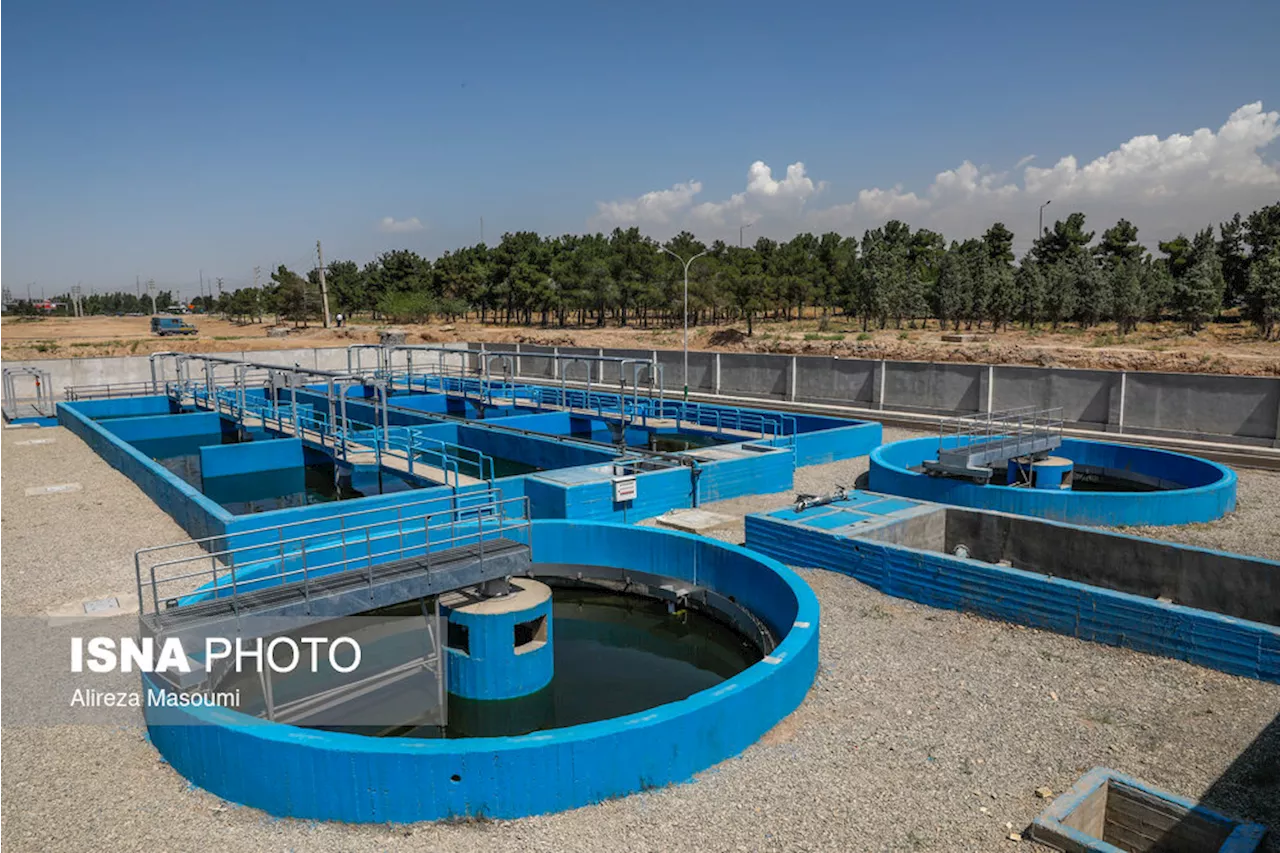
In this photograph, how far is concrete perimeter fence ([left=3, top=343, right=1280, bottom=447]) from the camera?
27.8 meters

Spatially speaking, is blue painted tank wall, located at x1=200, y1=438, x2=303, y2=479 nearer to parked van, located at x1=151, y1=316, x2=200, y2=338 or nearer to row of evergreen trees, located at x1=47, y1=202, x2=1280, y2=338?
row of evergreen trees, located at x1=47, y1=202, x2=1280, y2=338

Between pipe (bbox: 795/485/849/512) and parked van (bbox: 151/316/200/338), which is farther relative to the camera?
parked van (bbox: 151/316/200/338)

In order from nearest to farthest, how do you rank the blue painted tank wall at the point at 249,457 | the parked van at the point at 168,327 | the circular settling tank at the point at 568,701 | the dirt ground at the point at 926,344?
the circular settling tank at the point at 568,701 → the blue painted tank wall at the point at 249,457 → the dirt ground at the point at 926,344 → the parked van at the point at 168,327

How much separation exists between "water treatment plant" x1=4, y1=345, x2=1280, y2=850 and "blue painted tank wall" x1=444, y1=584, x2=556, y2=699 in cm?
3

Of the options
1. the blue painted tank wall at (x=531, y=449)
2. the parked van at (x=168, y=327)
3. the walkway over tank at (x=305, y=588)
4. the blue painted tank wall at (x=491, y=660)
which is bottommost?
the blue painted tank wall at (x=491, y=660)

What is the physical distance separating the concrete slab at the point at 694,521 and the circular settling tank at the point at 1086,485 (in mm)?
4615

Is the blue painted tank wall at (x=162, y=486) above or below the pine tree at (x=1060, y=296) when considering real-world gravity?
below

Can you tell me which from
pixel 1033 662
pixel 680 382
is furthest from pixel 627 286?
pixel 1033 662

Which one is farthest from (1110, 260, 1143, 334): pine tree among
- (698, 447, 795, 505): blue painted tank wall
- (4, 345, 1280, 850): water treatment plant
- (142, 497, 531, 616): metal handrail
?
(142, 497, 531, 616): metal handrail

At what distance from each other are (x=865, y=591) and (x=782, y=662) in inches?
179

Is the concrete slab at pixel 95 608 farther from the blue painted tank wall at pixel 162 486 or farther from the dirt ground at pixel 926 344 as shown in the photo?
the dirt ground at pixel 926 344

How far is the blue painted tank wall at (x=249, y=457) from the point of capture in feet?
84.3

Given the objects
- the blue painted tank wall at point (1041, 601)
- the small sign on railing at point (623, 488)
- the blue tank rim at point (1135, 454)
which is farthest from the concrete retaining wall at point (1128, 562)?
the small sign on railing at point (623, 488)

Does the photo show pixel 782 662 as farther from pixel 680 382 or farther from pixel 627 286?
pixel 627 286
